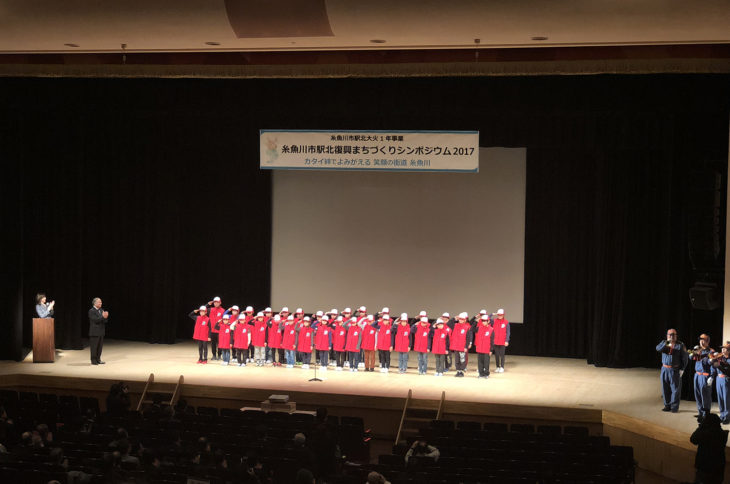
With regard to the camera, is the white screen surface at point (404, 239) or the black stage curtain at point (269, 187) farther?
the white screen surface at point (404, 239)

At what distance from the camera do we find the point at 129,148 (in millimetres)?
19969

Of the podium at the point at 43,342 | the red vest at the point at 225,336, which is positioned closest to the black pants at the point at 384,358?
the red vest at the point at 225,336

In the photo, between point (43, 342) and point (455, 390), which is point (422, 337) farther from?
point (43, 342)

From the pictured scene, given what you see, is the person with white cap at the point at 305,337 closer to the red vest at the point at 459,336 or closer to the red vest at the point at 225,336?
the red vest at the point at 225,336

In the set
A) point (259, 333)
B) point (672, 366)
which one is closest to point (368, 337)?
point (259, 333)

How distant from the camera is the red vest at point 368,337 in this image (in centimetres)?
1673

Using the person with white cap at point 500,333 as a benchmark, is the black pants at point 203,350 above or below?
below

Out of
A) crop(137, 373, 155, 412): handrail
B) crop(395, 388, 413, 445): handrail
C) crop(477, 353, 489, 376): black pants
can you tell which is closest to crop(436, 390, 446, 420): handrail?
crop(395, 388, 413, 445): handrail

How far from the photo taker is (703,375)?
1325cm

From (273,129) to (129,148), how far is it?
4.14m

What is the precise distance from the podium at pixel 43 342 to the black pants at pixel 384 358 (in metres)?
6.02

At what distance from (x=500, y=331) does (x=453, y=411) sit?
2.46 metres

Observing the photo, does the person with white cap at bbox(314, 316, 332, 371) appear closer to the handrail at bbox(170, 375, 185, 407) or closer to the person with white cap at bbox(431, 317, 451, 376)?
the person with white cap at bbox(431, 317, 451, 376)

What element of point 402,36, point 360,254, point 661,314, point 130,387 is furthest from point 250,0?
point 661,314
